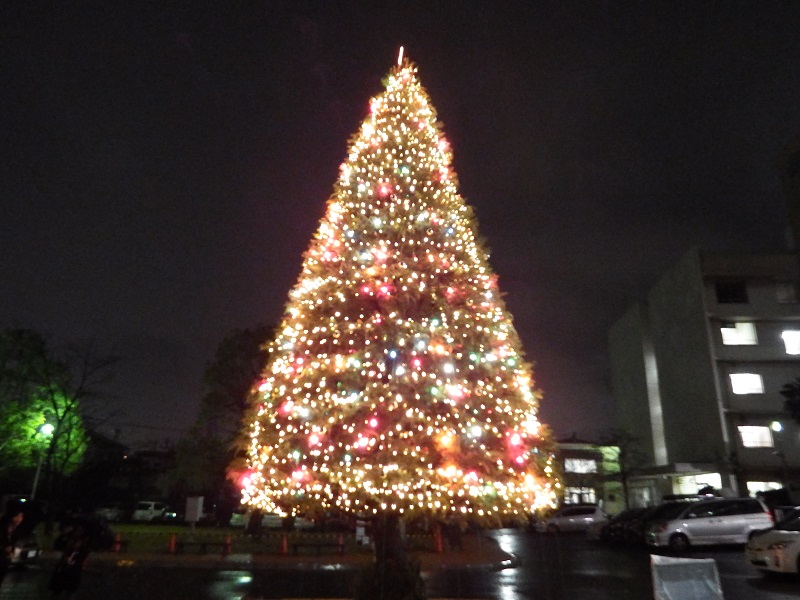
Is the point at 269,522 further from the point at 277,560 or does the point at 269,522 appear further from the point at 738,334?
the point at 738,334

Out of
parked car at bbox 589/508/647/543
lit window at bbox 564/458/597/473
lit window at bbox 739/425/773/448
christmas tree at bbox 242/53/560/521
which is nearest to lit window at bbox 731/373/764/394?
lit window at bbox 739/425/773/448

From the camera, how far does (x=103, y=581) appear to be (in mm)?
14812

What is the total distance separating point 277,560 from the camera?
2003 centimetres

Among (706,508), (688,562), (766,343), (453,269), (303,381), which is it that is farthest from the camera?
(766,343)

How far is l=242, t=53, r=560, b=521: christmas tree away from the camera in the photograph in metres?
9.70

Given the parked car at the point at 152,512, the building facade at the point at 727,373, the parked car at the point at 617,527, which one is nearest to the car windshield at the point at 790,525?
the parked car at the point at 617,527

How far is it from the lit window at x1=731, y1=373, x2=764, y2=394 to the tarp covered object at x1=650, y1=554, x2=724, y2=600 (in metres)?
37.6

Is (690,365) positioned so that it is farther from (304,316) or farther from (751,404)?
(304,316)

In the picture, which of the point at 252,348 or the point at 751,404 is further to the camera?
the point at 751,404

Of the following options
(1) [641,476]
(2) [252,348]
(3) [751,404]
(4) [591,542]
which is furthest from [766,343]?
(2) [252,348]

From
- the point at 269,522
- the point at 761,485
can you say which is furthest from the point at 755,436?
the point at 269,522

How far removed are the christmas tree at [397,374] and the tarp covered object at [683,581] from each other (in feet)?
14.1

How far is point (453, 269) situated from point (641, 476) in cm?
3845

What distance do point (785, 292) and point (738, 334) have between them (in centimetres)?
404
